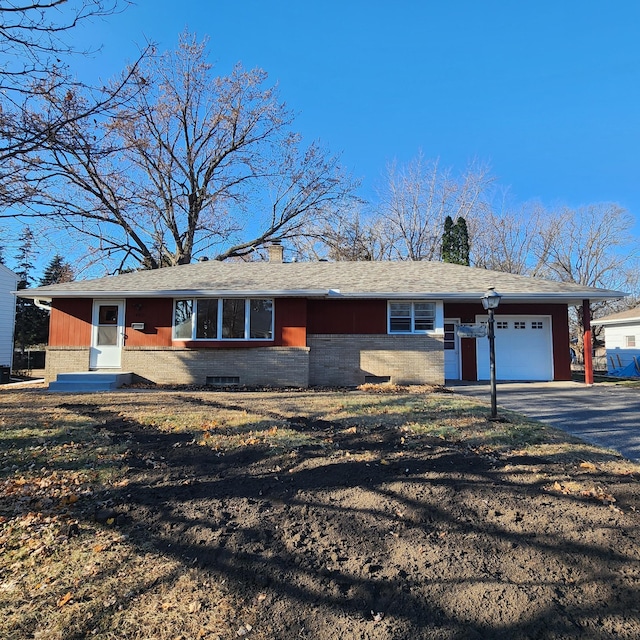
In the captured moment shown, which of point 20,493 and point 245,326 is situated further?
point 245,326

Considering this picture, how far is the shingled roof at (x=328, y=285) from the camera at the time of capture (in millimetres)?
12555

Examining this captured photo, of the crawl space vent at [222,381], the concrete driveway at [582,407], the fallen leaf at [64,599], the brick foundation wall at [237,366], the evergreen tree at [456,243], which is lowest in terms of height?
the fallen leaf at [64,599]

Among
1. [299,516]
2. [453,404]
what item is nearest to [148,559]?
[299,516]

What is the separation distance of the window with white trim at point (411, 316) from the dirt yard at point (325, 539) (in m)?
7.74

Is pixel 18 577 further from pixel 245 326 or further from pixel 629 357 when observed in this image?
pixel 629 357

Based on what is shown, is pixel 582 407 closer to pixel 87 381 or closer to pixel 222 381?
pixel 222 381

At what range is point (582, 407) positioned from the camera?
8539 millimetres

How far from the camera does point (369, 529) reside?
3.17 m

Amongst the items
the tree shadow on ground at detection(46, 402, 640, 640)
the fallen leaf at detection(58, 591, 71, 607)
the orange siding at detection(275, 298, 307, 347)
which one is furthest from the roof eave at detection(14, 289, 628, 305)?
the fallen leaf at detection(58, 591, 71, 607)

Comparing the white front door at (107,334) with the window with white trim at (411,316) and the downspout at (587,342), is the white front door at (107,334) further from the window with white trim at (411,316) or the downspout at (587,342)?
the downspout at (587,342)

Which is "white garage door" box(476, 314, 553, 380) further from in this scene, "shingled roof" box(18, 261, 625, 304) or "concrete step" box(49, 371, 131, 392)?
"concrete step" box(49, 371, 131, 392)

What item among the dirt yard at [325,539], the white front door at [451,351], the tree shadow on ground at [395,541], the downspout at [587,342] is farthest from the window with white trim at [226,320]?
the downspout at [587,342]

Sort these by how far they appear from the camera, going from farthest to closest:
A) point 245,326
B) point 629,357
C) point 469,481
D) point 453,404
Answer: point 629,357
point 245,326
point 453,404
point 469,481

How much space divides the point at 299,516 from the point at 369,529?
55cm
